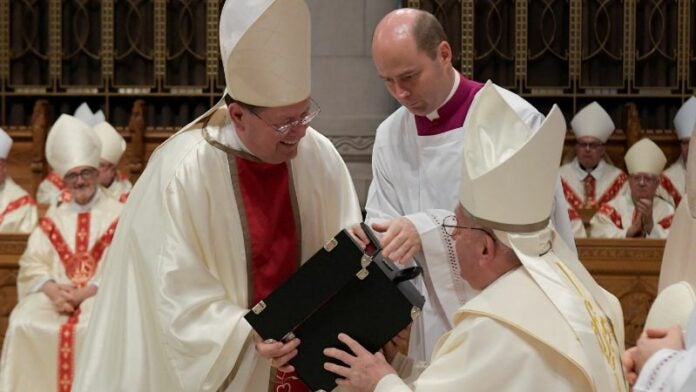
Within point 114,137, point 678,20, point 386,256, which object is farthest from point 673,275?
point 678,20

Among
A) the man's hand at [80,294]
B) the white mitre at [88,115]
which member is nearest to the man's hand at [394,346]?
the man's hand at [80,294]

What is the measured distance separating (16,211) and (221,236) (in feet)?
18.7

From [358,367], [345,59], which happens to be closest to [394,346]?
[358,367]

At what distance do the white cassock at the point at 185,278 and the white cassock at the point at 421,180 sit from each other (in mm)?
656

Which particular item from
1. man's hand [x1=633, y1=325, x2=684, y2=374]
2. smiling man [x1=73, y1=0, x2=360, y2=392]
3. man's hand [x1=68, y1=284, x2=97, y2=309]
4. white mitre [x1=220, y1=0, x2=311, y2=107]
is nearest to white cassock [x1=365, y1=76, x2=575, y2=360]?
smiling man [x1=73, y1=0, x2=360, y2=392]

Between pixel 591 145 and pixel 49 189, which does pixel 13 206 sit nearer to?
pixel 49 189

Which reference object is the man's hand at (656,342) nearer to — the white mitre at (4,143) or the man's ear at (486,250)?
the man's ear at (486,250)

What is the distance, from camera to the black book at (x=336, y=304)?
9.98ft

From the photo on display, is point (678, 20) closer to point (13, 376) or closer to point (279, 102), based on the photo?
point (13, 376)

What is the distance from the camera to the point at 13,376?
7.07 m

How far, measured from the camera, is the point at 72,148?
7.56 meters

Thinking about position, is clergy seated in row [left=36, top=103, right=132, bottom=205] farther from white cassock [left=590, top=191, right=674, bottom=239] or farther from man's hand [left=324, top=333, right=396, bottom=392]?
man's hand [left=324, top=333, right=396, bottom=392]

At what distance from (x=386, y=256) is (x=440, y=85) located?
33.1 inches

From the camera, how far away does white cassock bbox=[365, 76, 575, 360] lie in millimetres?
3912
